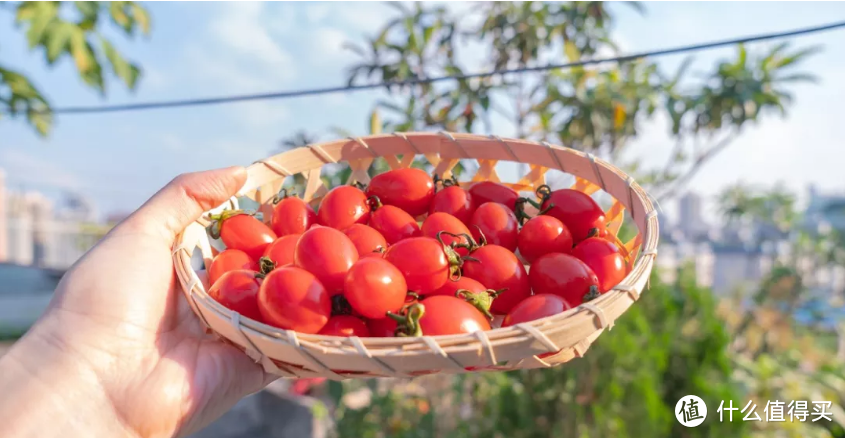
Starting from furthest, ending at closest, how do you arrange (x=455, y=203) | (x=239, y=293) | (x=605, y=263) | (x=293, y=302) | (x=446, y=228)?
1. (x=455, y=203)
2. (x=446, y=228)
3. (x=605, y=263)
4. (x=239, y=293)
5. (x=293, y=302)

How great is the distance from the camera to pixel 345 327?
3.54 feet

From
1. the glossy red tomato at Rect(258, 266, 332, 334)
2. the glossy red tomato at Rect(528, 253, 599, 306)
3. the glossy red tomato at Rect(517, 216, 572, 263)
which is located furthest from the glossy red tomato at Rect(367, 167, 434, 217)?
the glossy red tomato at Rect(258, 266, 332, 334)

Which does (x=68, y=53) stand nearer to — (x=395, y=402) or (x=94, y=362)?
(x=94, y=362)

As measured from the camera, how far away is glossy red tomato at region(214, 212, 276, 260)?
4.51 ft

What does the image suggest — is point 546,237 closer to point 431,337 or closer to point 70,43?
point 431,337

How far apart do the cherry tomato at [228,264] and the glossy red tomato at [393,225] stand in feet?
0.98

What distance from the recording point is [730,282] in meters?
5.27

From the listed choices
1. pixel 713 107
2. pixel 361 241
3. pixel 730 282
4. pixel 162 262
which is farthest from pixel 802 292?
pixel 162 262

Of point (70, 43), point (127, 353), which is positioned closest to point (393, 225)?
point (127, 353)

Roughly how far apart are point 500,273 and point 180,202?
0.69m

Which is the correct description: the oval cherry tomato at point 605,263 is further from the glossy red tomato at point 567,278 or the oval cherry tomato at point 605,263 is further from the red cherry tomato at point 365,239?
the red cherry tomato at point 365,239

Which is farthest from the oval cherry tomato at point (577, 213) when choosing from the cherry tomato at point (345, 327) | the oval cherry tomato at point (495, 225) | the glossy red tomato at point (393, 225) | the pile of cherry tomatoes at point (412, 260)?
the cherry tomato at point (345, 327)

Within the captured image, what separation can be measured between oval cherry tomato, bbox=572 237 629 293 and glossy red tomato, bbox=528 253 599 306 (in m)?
0.03

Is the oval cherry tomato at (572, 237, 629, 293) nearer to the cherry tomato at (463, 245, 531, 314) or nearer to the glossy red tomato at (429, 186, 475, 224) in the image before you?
the cherry tomato at (463, 245, 531, 314)
